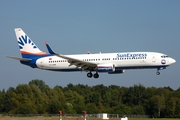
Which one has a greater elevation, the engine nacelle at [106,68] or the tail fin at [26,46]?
the tail fin at [26,46]

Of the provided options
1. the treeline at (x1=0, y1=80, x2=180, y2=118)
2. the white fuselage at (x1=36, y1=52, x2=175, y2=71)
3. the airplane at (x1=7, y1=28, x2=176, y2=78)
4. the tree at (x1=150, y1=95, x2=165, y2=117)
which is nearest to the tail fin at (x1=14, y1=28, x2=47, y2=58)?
the airplane at (x1=7, y1=28, x2=176, y2=78)

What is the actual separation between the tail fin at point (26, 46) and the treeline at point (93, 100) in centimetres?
2828

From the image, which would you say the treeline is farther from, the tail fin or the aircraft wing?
the aircraft wing

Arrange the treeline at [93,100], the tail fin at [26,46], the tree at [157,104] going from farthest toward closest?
the tree at [157,104], the treeline at [93,100], the tail fin at [26,46]

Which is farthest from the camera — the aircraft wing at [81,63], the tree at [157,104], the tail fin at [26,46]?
the tree at [157,104]

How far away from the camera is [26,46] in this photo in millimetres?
85500

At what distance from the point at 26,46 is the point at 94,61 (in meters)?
15.2

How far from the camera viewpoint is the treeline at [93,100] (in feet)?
391

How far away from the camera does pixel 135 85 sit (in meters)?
154

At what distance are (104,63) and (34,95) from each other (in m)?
63.6

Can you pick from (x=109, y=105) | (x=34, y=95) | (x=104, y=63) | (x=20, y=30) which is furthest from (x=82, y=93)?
(x=104, y=63)

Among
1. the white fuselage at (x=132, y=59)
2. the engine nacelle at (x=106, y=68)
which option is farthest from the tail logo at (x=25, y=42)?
the engine nacelle at (x=106, y=68)

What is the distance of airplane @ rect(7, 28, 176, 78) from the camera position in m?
74.0

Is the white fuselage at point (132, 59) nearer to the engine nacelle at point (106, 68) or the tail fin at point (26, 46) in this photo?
the engine nacelle at point (106, 68)
